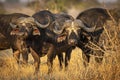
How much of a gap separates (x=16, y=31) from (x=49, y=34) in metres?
0.91

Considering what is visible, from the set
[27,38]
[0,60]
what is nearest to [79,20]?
[27,38]

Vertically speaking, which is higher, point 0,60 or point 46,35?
point 46,35

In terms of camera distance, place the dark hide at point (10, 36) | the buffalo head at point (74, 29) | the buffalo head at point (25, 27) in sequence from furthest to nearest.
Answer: the dark hide at point (10, 36)
the buffalo head at point (25, 27)
the buffalo head at point (74, 29)

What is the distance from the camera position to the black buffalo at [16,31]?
1137cm

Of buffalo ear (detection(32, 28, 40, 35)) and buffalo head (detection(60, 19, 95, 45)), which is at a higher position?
buffalo head (detection(60, 19, 95, 45))

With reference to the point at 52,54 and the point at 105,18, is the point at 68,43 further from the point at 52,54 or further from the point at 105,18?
the point at 105,18

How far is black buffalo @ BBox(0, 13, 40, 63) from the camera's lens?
448 inches

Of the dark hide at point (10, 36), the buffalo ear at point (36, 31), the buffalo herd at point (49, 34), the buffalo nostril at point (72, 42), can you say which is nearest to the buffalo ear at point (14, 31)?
the buffalo herd at point (49, 34)

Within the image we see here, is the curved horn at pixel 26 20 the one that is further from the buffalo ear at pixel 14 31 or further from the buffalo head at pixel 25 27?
the buffalo ear at pixel 14 31

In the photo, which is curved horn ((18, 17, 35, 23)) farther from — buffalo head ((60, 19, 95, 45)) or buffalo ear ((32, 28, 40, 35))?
buffalo head ((60, 19, 95, 45))

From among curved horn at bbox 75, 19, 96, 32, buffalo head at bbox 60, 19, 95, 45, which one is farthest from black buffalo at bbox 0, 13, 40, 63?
curved horn at bbox 75, 19, 96, 32

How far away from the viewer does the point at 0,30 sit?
12383 mm

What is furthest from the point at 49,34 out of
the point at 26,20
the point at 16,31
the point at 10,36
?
the point at 10,36

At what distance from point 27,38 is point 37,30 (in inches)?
14.1
